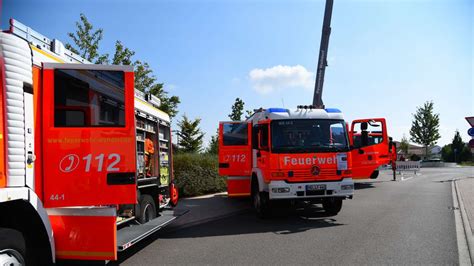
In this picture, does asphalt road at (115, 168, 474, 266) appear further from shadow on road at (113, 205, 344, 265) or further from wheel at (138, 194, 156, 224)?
wheel at (138, 194, 156, 224)

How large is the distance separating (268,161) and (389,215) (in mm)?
3419

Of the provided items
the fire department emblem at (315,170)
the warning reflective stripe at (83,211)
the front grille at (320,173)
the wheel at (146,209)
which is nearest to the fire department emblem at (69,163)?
the warning reflective stripe at (83,211)

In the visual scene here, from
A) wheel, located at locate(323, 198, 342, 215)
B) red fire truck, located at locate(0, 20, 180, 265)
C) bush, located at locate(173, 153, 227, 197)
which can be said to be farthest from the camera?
bush, located at locate(173, 153, 227, 197)

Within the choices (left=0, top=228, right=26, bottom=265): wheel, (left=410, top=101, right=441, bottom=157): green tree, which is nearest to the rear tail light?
(left=0, top=228, right=26, bottom=265): wheel

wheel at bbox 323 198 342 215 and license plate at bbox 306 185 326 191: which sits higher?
license plate at bbox 306 185 326 191

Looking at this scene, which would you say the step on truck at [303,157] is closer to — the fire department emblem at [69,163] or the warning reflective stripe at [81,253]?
the warning reflective stripe at [81,253]

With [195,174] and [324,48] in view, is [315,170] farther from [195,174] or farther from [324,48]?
[324,48]

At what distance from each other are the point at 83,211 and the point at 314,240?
436 centimetres

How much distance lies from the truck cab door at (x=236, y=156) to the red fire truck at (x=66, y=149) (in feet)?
23.7

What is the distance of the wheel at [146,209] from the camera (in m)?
7.50

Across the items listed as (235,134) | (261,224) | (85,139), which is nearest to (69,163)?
(85,139)

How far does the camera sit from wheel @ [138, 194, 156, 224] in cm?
750

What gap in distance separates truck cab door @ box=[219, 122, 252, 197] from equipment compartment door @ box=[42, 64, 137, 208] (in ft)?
23.7

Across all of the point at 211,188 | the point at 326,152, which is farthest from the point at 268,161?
the point at 211,188
